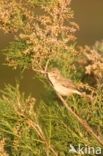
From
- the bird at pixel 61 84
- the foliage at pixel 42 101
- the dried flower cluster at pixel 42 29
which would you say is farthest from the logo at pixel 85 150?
the dried flower cluster at pixel 42 29

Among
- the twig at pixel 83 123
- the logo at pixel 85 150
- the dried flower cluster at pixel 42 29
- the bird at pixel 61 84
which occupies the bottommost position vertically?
the logo at pixel 85 150

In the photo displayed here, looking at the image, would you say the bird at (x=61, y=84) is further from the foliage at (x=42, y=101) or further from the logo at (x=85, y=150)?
the logo at (x=85, y=150)

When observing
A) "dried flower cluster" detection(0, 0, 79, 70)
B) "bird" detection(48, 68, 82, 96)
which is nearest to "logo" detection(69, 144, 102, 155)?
"bird" detection(48, 68, 82, 96)

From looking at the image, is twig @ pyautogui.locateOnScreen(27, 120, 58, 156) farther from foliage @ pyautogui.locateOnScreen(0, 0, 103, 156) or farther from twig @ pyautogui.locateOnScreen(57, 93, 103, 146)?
twig @ pyautogui.locateOnScreen(57, 93, 103, 146)

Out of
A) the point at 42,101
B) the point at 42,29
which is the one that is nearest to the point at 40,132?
the point at 42,101

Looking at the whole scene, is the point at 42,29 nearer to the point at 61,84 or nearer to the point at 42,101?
the point at 61,84

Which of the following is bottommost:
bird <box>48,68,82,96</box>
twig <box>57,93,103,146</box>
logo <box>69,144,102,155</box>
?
logo <box>69,144,102,155</box>

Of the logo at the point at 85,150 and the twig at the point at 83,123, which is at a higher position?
the twig at the point at 83,123

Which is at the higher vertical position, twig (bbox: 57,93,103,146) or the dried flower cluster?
the dried flower cluster

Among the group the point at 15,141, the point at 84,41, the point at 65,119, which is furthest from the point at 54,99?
the point at 84,41
